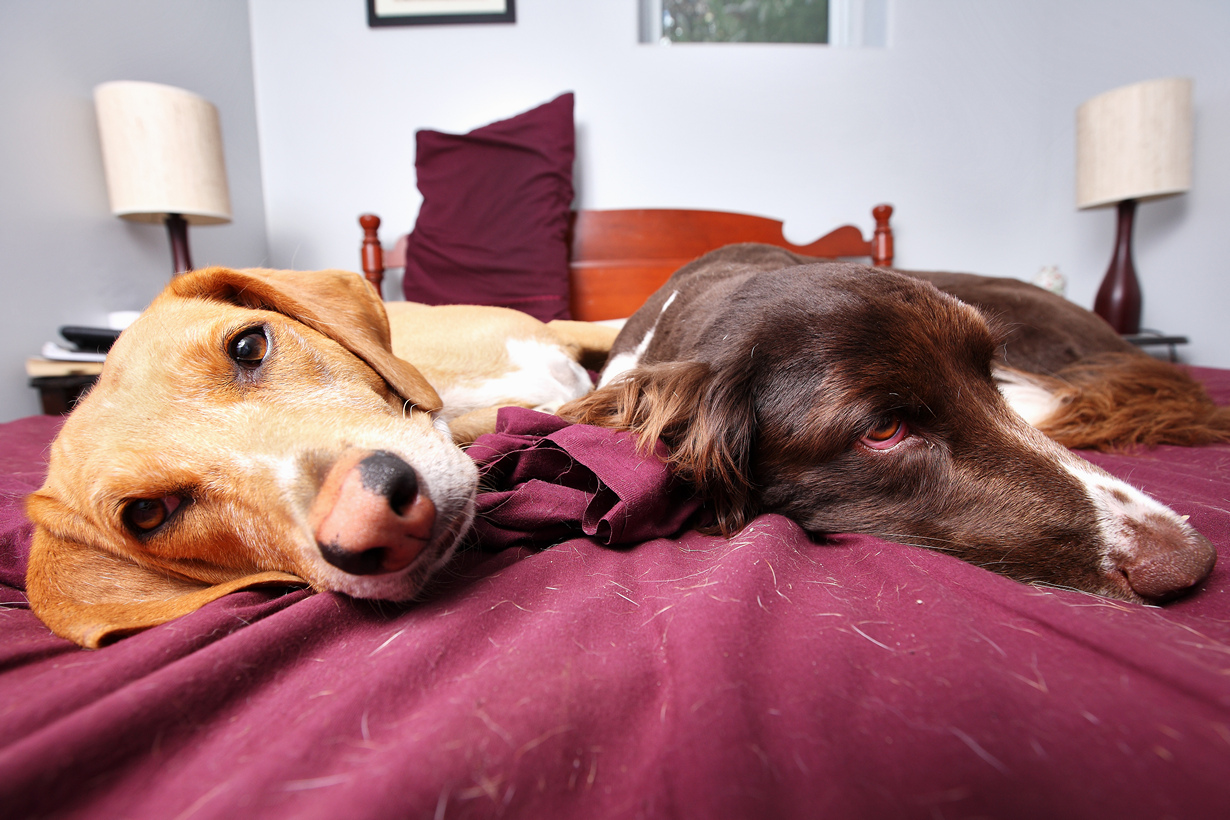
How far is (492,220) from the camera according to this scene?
3588 millimetres

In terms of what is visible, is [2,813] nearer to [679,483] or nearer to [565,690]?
[565,690]

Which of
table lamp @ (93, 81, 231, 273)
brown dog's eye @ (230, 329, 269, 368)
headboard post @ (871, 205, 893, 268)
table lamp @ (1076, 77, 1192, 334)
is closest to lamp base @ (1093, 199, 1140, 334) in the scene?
table lamp @ (1076, 77, 1192, 334)

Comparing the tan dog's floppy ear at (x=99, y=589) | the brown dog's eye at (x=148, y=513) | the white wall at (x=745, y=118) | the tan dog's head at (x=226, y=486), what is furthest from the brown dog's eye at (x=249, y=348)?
the white wall at (x=745, y=118)

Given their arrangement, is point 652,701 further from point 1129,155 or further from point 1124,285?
point 1124,285

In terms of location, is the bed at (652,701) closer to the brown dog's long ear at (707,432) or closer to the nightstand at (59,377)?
the brown dog's long ear at (707,432)

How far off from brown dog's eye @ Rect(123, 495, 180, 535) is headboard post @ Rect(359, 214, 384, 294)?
11.1 feet

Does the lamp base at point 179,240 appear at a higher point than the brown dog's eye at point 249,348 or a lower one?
higher

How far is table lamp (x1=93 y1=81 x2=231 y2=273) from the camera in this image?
3.01 metres

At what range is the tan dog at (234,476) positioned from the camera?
838 mm

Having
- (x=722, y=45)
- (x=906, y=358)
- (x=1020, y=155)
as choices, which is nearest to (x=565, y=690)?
(x=906, y=358)

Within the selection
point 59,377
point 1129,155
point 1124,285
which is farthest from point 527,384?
point 1124,285

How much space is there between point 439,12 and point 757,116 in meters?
2.52

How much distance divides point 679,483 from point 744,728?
2.47 feet

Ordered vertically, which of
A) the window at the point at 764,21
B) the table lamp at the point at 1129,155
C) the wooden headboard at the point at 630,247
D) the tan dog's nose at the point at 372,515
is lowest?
the tan dog's nose at the point at 372,515
